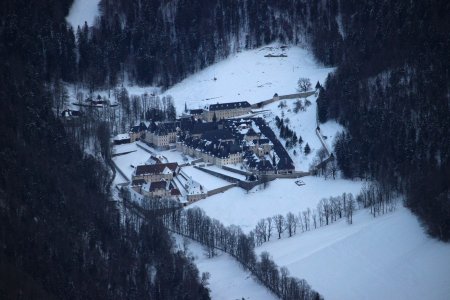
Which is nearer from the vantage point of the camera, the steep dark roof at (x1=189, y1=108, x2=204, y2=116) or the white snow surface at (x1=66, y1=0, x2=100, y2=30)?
the steep dark roof at (x1=189, y1=108, x2=204, y2=116)

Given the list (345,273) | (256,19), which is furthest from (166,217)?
(256,19)

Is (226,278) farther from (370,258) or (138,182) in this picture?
(138,182)

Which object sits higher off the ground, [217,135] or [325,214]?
[217,135]

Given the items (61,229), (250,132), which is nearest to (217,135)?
(250,132)

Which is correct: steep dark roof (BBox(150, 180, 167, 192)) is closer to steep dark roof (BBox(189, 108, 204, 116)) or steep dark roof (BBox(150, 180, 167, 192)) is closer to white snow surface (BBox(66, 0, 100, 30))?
steep dark roof (BBox(189, 108, 204, 116))

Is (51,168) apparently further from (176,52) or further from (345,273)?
(176,52)

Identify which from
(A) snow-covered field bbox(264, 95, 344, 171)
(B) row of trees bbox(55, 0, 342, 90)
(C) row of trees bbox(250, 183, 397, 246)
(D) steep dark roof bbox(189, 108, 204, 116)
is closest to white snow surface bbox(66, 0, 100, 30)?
(B) row of trees bbox(55, 0, 342, 90)
